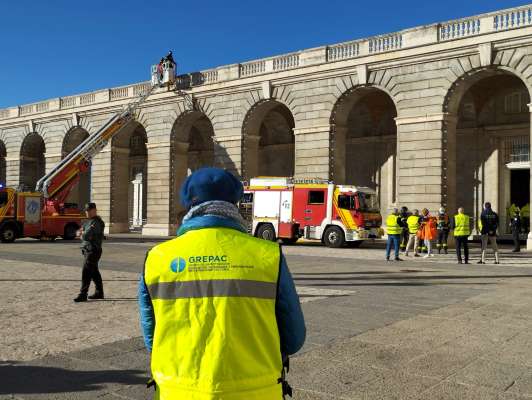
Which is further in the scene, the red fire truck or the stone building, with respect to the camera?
the red fire truck

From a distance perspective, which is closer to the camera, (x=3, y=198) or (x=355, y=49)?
(x=355, y=49)

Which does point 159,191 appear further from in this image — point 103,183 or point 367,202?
point 367,202

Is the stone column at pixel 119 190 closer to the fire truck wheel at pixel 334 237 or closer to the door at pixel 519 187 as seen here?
the fire truck wheel at pixel 334 237

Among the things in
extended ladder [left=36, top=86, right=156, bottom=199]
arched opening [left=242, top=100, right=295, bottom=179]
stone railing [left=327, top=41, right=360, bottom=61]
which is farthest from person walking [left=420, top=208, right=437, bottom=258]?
extended ladder [left=36, top=86, right=156, bottom=199]

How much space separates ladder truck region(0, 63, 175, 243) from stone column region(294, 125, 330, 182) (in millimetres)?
10826

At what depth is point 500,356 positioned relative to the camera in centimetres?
583

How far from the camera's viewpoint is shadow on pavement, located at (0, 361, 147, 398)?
4.72m

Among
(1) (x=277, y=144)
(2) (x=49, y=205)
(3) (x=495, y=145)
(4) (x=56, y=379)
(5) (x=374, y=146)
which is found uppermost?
(1) (x=277, y=144)

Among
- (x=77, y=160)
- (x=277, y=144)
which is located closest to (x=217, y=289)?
(x=77, y=160)

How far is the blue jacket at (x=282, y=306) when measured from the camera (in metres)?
2.40

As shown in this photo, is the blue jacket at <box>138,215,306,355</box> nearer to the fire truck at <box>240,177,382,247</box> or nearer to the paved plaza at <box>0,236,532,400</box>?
the paved plaza at <box>0,236,532,400</box>

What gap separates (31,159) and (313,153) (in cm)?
2481

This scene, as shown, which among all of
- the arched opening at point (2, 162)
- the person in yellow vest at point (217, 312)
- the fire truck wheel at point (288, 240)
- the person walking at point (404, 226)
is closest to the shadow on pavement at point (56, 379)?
the person in yellow vest at point (217, 312)

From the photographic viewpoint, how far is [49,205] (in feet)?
91.4
